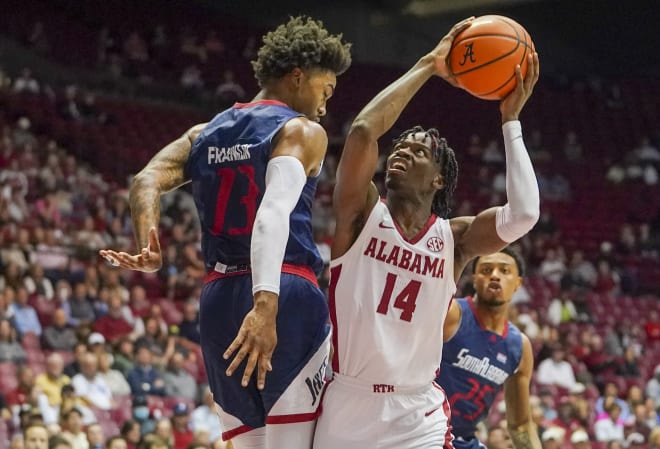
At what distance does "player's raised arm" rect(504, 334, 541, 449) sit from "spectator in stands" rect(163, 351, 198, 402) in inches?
183

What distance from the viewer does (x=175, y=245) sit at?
12.0m

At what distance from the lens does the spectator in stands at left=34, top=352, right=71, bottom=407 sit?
8.58m

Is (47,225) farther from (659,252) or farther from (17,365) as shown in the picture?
(659,252)

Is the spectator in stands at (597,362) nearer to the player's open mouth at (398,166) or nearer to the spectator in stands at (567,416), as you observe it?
the spectator in stands at (567,416)

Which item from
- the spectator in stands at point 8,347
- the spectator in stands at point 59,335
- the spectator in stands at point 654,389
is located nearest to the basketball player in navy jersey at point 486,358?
the spectator in stands at point 8,347

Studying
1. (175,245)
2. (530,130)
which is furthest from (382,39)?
(175,245)

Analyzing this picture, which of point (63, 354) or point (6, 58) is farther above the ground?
point (6, 58)

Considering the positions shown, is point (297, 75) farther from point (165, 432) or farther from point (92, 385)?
point (92, 385)

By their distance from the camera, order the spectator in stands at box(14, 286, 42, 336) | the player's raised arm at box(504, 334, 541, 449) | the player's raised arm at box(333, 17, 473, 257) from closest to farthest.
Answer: the player's raised arm at box(333, 17, 473, 257) → the player's raised arm at box(504, 334, 541, 449) → the spectator in stands at box(14, 286, 42, 336)

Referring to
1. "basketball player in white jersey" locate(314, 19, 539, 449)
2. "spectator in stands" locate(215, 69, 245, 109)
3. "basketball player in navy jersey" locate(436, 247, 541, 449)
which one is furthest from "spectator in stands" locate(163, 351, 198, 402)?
"spectator in stands" locate(215, 69, 245, 109)

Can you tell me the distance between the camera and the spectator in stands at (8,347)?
8883 mm

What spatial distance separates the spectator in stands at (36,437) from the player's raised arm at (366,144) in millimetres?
4002

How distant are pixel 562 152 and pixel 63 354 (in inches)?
526

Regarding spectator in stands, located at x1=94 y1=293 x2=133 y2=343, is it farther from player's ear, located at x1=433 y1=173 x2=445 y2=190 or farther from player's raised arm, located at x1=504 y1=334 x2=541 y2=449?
player's ear, located at x1=433 y1=173 x2=445 y2=190
